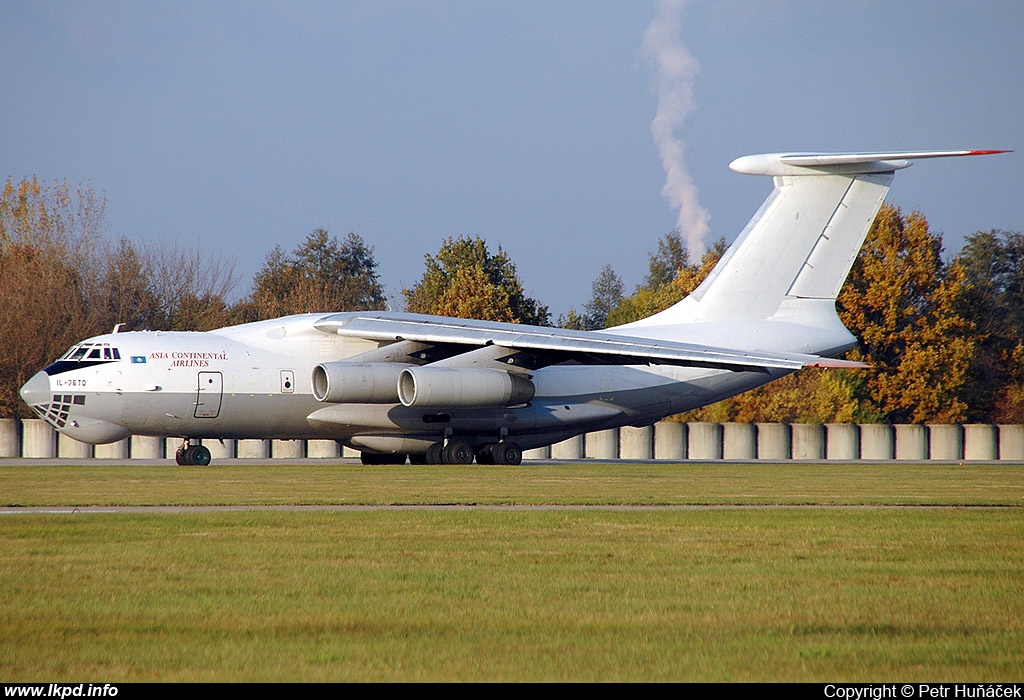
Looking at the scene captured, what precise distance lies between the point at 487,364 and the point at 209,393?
5640 millimetres

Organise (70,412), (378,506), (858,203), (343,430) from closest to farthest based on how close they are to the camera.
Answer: (378,506)
(70,412)
(343,430)
(858,203)

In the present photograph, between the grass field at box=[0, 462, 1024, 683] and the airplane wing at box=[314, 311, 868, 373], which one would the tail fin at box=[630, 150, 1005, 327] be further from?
the grass field at box=[0, 462, 1024, 683]

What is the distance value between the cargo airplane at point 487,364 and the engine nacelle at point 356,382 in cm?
3

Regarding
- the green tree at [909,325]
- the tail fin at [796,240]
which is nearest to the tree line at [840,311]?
the green tree at [909,325]

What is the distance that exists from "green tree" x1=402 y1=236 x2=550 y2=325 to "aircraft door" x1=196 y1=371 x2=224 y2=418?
864 inches

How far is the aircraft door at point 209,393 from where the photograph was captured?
80.5 ft

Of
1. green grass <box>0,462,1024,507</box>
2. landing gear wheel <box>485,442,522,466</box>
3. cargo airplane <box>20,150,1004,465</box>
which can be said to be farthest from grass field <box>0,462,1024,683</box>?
landing gear wheel <box>485,442,522,466</box>

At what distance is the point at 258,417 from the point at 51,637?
18529mm

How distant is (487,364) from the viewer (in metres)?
26.2

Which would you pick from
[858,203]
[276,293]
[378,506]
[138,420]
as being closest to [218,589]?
[378,506]

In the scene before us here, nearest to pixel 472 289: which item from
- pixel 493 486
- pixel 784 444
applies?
pixel 784 444

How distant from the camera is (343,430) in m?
26.0

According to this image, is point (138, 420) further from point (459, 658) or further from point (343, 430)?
point (459, 658)

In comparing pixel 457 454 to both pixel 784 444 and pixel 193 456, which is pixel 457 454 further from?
pixel 784 444
